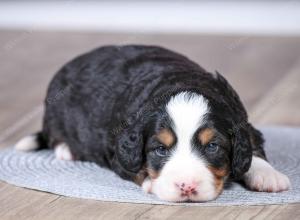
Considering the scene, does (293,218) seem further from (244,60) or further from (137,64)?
(244,60)

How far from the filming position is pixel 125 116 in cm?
458

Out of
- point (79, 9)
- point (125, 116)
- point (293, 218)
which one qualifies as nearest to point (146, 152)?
point (125, 116)

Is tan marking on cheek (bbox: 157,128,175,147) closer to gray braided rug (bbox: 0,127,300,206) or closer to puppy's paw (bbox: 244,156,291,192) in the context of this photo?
gray braided rug (bbox: 0,127,300,206)

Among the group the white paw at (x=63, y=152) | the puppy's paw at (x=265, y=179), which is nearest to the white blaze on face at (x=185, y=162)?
the puppy's paw at (x=265, y=179)

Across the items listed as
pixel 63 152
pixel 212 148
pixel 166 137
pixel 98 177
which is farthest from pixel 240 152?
pixel 63 152

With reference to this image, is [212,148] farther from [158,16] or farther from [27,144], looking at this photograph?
[158,16]

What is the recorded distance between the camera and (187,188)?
4.00 m

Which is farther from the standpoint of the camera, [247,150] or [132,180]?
[132,180]

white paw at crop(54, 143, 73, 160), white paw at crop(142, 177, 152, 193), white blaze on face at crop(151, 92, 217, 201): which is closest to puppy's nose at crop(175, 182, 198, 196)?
white blaze on face at crop(151, 92, 217, 201)

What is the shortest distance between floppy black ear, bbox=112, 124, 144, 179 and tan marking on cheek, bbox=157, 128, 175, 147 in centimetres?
16

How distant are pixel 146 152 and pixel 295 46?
5288 millimetres

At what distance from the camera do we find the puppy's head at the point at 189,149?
4051mm

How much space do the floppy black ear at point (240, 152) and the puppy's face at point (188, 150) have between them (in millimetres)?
36

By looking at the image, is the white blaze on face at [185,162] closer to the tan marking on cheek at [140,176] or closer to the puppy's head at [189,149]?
the puppy's head at [189,149]
